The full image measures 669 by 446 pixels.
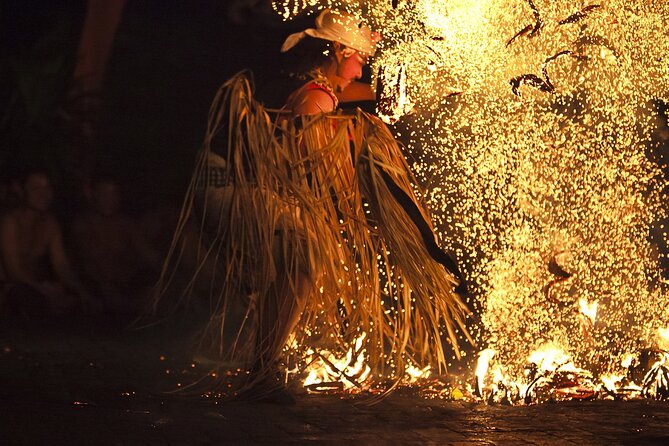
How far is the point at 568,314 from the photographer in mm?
5441

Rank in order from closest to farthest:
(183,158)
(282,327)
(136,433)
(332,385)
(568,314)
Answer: (136,433)
(282,327)
(332,385)
(568,314)
(183,158)

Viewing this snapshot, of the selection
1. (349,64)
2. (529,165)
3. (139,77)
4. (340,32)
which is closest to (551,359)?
(529,165)

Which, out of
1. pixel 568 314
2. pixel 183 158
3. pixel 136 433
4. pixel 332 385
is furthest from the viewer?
pixel 183 158

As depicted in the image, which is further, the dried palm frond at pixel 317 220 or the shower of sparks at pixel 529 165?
the shower of sparks at pixel 529 165

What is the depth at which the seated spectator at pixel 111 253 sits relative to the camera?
607cm

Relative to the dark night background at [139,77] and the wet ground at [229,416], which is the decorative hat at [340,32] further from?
the wet ground at [229,416]

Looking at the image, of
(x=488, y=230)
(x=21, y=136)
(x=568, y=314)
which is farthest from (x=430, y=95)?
(x=21, y=136)

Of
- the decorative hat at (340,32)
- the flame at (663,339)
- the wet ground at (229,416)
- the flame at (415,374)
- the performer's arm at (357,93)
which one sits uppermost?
the decorative hat at (340,32)

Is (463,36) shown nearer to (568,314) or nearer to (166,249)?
(568,314)

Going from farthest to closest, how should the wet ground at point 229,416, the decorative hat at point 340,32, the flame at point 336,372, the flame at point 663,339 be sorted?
the flame at point 663,339
the flame at point 336,372
the decorative hat at point 340,32
the wet ground at point 229,416

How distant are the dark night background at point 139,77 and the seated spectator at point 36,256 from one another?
0.35ft

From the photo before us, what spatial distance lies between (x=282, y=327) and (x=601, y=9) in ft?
7.86

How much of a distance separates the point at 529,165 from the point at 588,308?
0.75 metres

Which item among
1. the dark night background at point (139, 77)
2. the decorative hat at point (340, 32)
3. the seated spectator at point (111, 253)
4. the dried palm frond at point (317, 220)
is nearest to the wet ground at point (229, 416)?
the dried palm frond at point (317, 220)
